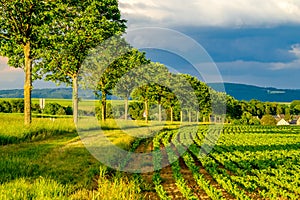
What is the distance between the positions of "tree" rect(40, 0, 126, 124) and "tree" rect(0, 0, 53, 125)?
9.88 ft

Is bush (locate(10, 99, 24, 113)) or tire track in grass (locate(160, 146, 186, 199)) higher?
bush (locate(10, 99, 24, 113))

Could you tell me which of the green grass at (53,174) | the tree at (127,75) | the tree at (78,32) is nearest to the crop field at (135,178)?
the green grass at (53,174)

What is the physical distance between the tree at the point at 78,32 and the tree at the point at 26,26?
3.01 metres

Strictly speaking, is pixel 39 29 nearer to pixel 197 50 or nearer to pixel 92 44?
pixel 92 44

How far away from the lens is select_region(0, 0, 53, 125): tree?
2873 cm

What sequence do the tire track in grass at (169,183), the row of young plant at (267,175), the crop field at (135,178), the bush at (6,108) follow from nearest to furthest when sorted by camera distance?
the crop field at (135,178), the tire track in grass at (169,183), the row of young plant at (267,175), the bush at (6,108)

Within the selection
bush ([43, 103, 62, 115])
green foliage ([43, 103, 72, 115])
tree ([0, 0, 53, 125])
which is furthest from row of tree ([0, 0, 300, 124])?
bush ([43, 103, 62, 115])

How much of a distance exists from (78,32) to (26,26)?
664cm

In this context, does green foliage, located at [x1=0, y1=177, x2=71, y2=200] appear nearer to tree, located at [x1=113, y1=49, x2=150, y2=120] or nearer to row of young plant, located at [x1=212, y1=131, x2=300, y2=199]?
row of young plant, located at [x1=212, y1=131, x2=300, y2=199]

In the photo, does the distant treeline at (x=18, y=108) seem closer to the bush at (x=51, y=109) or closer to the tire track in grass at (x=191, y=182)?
the bush at (x=51, y=109)

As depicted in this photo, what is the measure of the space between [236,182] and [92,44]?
82.3ft

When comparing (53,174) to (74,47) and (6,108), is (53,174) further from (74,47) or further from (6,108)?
(6,108)

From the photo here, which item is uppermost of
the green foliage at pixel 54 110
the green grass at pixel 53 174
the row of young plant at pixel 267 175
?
the green foliage at pixel 54 110

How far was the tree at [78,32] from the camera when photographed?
3447 centimetres
